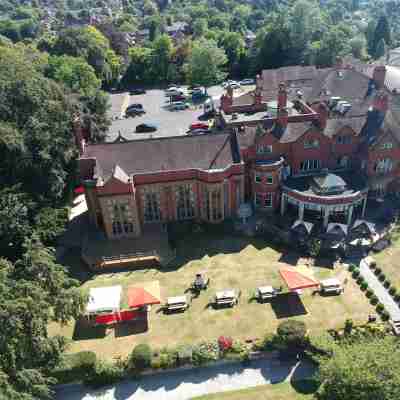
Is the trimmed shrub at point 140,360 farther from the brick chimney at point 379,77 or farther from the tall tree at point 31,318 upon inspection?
the brick chimney at point 379,77

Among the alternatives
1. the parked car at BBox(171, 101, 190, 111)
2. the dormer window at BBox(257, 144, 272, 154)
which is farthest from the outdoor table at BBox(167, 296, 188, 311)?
the parked car at BBox(171, 101, 190, 111)

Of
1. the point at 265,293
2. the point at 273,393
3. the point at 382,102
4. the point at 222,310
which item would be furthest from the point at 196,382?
the point at 382,102

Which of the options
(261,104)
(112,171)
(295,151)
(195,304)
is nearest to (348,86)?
(261,104)

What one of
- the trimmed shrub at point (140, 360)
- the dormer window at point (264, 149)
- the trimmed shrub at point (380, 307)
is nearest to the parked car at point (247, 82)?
the dormer window at point (264, 149)

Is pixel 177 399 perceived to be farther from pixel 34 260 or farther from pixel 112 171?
pixel 112 171

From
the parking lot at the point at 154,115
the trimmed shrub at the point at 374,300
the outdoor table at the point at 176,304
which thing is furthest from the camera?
the parking lot at the point at 154,115

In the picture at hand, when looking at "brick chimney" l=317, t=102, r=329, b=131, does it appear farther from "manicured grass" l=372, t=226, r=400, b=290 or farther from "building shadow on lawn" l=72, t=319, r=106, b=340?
"building shadow on lawn" l=72, t=319, r=106, b=340
